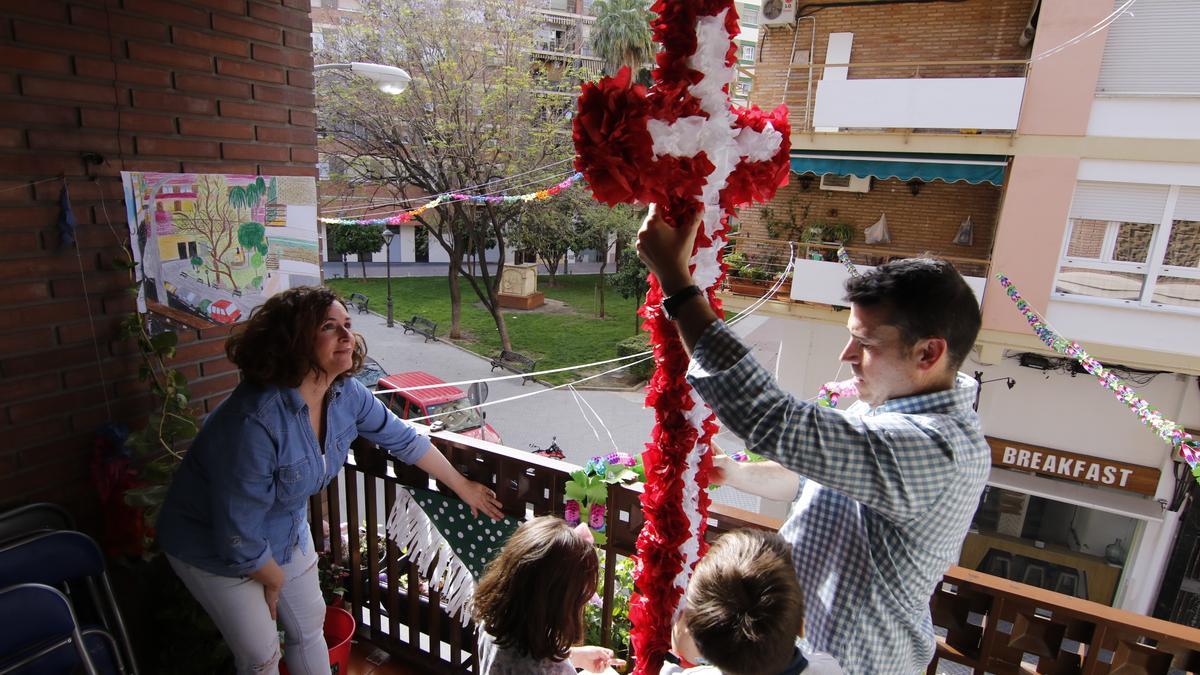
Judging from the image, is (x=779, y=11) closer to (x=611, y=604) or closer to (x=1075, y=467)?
(x=1075, y=467)

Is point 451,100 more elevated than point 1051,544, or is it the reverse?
point 451,100

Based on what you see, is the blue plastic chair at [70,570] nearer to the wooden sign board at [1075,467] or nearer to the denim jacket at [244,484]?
the denim jacket at [244,484]

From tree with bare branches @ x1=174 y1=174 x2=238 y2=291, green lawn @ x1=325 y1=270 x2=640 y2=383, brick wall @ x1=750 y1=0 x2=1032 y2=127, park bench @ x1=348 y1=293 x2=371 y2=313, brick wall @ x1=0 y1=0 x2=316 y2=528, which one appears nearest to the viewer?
brick wall @ x1=0 y1=0 x2=316 y2=528

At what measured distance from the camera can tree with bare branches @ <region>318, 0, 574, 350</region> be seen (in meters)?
12.9

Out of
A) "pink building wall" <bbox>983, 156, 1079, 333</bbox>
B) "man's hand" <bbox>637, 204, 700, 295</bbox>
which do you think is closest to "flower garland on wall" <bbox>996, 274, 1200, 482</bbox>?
"pink building wall" <bbox>983, 156, 1079, 333</bbox>

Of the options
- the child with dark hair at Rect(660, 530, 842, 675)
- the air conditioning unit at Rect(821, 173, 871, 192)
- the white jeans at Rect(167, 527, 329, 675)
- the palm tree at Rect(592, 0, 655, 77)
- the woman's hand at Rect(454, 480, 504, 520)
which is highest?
the palm tree at Rect(592, 0, 655, 77)

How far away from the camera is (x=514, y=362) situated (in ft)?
49.3

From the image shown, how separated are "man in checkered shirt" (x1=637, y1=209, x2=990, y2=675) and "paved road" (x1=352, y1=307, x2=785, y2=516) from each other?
8.72 metres

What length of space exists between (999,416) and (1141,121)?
4.09m

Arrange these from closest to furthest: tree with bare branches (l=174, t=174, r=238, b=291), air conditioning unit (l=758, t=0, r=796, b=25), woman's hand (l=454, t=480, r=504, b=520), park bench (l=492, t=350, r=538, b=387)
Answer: woman's hand (l=454, t=480, r=504, b=520) < tree with bare branches (l=174, t=174, r=238, b=291) < air conditioning unit (l=758, t=0, r=796, b=25) < park bench (l=492, t=350, r=538, b=387)

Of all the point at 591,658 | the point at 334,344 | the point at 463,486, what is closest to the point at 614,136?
the point at 334,344

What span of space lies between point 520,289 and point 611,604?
19.9 m

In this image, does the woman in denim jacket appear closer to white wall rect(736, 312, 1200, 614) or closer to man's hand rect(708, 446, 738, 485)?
man's hand rect(708, 446, 738, 485)

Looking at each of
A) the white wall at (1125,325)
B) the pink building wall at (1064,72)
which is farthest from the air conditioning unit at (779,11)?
the white wall at (1125,325)
